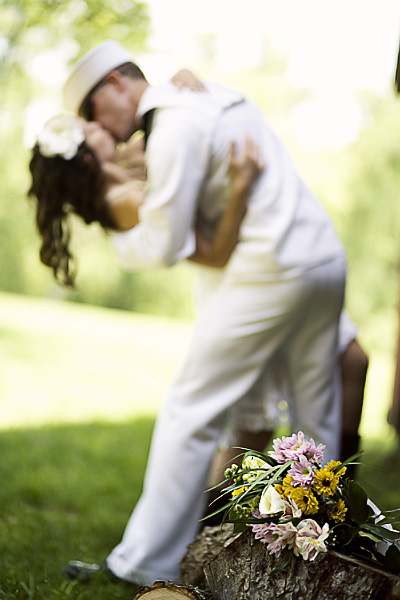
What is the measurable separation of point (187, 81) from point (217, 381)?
906 mm

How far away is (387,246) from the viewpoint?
36.4 feet

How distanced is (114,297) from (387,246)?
4430 millimetres

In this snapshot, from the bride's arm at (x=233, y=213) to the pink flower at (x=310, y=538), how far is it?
1.01 m

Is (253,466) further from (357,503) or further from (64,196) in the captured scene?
(64,196)

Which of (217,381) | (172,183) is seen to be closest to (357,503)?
(217,381)

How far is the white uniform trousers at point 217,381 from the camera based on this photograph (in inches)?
80.8

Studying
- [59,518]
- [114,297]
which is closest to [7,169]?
[114,297]

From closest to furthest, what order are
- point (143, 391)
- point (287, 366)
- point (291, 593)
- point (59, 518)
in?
point (291, 593)
point (287, 366)
point (59, 518)
point (143, 391)

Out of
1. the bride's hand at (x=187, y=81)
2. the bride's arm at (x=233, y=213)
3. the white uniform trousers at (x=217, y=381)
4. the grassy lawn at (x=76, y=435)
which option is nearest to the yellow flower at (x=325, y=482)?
the grassy lawn at (x=76, y=435)

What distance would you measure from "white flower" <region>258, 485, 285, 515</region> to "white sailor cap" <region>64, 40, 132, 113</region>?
1340 millimetres

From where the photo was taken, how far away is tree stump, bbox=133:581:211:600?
1349 mm

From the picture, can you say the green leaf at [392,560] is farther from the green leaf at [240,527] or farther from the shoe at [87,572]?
the shoe at [87,572]

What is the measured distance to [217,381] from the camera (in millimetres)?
2107

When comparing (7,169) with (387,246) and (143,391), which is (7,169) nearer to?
(143,391)
